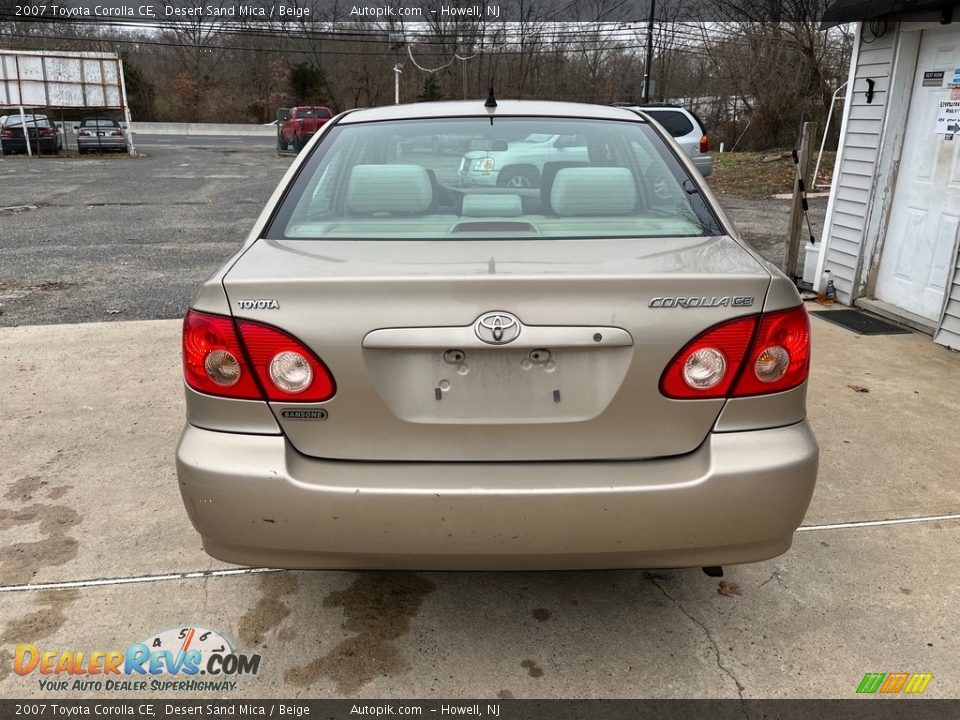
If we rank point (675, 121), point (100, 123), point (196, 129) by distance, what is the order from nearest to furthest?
point (675, 121), point (100, 123), point (196, 129)

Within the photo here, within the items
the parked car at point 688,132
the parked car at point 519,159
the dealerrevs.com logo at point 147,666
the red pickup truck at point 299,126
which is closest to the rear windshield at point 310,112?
the red pickup truck at point 299,126

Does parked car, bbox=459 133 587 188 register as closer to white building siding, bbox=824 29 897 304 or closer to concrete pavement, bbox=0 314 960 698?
concrete pavement, bbox=0 314 960 698

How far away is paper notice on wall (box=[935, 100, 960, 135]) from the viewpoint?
5711mm

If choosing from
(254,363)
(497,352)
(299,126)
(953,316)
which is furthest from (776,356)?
(299,126)

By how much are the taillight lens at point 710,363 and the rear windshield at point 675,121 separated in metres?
13.3

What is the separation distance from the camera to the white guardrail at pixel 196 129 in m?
46.5

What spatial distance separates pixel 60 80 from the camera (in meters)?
26.2

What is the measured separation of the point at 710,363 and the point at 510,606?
3.85 feet

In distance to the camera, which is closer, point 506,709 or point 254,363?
point 254,363

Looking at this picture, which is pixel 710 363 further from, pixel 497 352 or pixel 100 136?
pixel 100 136

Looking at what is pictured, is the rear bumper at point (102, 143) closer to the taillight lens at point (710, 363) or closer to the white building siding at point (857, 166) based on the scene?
the white building siding at point (857, 166)

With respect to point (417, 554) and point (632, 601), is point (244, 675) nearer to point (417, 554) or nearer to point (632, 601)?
point (417, 554)

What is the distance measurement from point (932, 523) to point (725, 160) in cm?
2029

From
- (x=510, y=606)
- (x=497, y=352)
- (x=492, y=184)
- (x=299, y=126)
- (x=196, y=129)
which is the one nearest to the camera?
(x=497, y=352)
